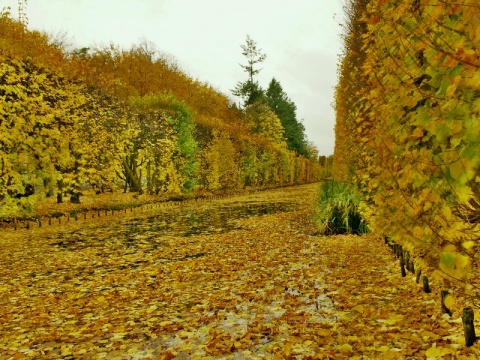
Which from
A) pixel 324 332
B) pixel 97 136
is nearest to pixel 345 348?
pixel 324 332

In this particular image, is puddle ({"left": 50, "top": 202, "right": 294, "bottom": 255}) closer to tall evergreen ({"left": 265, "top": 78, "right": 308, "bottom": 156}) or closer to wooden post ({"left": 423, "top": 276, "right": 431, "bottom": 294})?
wooden post ({"left": 423, "top": 276, "right": 431, "bottom": 294})

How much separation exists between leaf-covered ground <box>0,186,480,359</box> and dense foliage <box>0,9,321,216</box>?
525 cm

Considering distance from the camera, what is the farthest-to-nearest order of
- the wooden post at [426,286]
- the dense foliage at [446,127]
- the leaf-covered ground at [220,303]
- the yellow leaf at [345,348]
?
the wooden post at [426,286]
the leaf-covered ground at [220,303]
the yellow leaf at [345,348]
the dense foliage at [446,127]

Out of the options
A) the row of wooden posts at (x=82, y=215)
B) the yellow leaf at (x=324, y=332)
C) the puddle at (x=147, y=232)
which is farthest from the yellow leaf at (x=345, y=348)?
the row of wooden posts at (x=82, y=215)

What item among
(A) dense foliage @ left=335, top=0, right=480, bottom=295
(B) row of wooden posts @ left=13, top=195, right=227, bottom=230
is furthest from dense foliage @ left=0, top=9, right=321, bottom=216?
(A) dense foliage @ left=335, top=0, right=480, bottom=295

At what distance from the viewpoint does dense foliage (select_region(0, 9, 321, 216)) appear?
1606cm

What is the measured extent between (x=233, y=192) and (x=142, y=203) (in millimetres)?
14998

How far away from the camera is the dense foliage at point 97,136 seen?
1606 centimetres

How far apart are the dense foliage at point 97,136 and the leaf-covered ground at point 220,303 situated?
5.25 metres

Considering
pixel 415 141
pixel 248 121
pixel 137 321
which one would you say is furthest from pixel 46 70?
pixel 248 121

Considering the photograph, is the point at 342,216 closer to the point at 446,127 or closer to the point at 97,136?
the point at 446,127

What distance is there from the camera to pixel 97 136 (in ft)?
74.1

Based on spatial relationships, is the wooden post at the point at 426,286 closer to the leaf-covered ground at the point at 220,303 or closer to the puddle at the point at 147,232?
the leaf-covered ground at the point at 220,303

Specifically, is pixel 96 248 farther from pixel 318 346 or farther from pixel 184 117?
pixel 184 117
